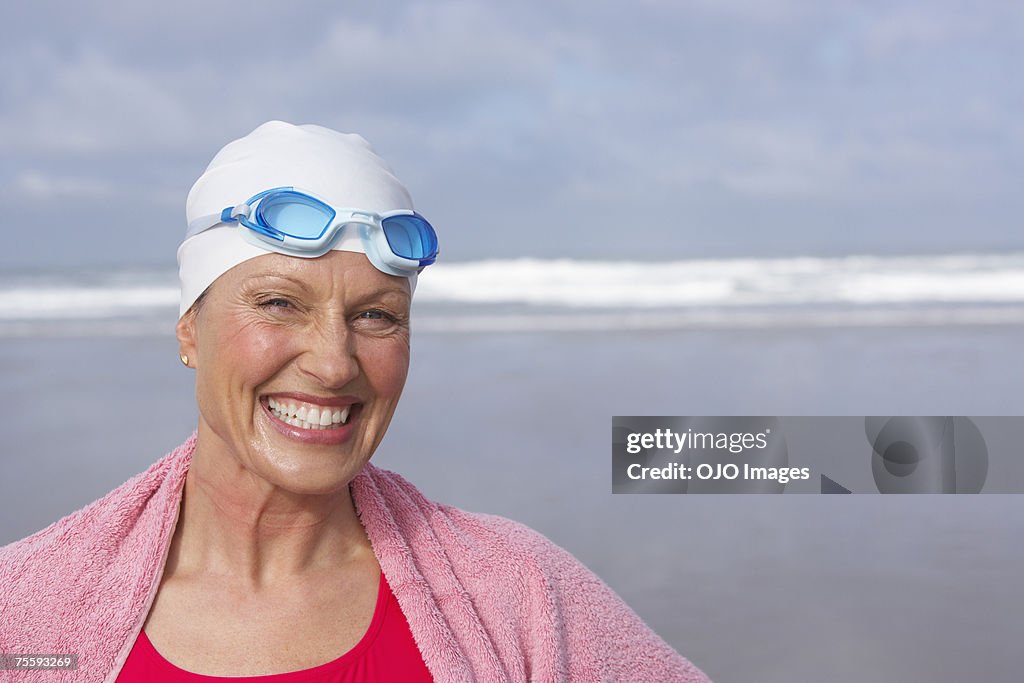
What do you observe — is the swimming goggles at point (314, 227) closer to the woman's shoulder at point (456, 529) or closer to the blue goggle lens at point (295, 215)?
the blue goggle lens at point (295, 215)

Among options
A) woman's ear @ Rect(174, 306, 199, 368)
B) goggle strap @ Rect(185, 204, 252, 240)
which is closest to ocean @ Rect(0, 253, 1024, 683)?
woman's ear @ Rect(174, 306, 199, 368)

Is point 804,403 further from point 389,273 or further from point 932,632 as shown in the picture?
point 389,273

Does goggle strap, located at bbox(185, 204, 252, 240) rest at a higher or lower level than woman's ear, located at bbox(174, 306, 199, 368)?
higher

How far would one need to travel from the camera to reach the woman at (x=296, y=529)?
1782 mm

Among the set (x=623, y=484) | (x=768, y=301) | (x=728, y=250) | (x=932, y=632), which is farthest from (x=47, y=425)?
(x=728, y=250)

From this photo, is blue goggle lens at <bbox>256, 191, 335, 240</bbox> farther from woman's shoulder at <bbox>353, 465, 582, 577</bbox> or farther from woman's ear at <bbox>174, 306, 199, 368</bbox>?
woman's shoulder at <bbox>353, 465, 582, 577</bbox>

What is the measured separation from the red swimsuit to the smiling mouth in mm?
340

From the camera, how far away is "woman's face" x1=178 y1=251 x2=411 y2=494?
1766 millimetres

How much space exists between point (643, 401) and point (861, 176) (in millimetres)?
5641

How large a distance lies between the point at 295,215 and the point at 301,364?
221 millimetres

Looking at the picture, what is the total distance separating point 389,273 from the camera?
1.83 m

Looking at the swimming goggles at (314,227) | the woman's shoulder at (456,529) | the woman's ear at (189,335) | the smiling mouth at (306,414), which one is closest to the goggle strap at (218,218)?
the swimming goggles at (314,227)

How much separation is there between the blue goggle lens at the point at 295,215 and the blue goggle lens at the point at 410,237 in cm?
10

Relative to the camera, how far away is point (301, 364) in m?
1.77
